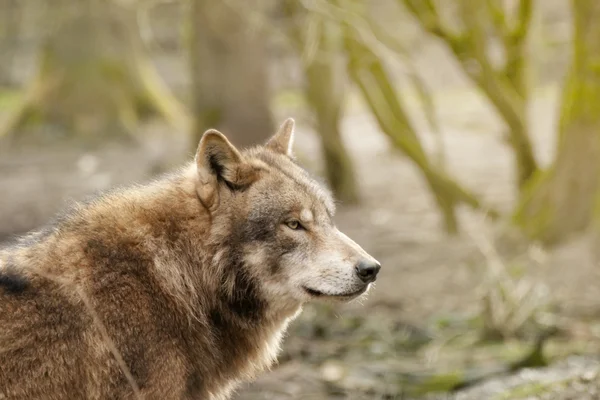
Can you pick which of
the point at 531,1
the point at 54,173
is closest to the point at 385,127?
the point at 531,1

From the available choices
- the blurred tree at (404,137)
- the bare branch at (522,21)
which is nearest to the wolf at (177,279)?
the bare branch at (522,21)

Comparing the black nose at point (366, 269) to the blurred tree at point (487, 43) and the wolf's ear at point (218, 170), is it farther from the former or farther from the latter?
the blurred tree at point (487, 43)

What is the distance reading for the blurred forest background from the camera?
8664mm

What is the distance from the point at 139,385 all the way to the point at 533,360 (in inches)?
172

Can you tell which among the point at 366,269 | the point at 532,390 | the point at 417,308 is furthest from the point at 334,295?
the point at 417,308

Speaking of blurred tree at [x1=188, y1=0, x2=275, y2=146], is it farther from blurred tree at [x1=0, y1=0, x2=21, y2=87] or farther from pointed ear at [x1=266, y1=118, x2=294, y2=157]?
blurred tree at [x1=0, y1=0, x2=21, y2=87]

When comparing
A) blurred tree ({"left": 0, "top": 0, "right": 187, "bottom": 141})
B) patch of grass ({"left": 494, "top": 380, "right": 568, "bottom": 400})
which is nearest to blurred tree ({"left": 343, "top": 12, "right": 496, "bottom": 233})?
patch of grass ({"left": 494, "top": 380, "right": 568, "bottom": 400})

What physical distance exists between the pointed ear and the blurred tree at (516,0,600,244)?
528cm

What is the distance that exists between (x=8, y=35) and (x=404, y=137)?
62.7 ft

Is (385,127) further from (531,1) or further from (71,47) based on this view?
(71,47)

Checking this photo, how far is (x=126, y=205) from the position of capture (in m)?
5.00

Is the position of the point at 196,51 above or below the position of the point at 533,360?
above

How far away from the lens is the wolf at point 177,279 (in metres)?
4.37

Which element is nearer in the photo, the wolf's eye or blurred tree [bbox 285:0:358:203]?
the wolf's eye
